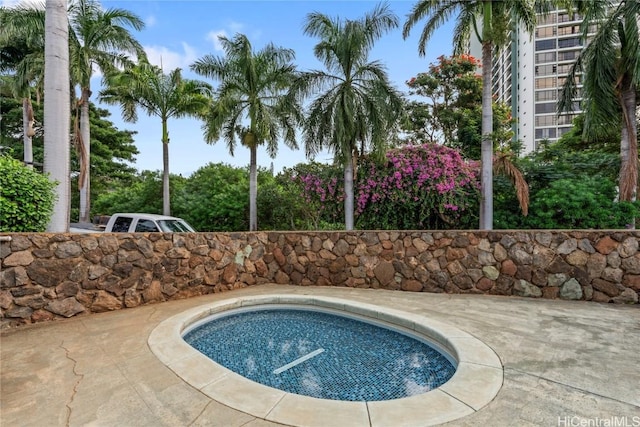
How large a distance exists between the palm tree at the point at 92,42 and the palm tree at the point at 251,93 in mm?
3735

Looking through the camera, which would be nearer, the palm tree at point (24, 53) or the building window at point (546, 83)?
the palm tree at point (24, 53)

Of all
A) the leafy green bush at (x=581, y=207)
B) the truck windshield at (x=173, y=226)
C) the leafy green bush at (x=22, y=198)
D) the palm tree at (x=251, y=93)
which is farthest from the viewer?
the palm tree at (x=251, y=93)

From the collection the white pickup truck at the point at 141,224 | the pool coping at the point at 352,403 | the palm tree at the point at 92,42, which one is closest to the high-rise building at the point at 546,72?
the palm tree at the point at 92,42

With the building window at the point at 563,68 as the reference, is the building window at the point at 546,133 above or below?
below

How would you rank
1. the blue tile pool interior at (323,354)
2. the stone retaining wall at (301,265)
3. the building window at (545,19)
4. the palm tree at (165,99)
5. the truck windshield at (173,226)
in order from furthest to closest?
the palm tree at (165,99)
the building window at (545,19)
the truck windshield at (173,226)
the stone retaining wall at (301,265)
the blue tile pool interior at (323,354)

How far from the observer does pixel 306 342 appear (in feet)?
13.6

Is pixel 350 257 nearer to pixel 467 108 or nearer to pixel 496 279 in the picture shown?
pixel 496 279

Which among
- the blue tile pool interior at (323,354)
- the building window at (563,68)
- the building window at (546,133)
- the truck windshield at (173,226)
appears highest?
the building window at (563,68)

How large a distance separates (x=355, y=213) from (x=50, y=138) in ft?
26.3

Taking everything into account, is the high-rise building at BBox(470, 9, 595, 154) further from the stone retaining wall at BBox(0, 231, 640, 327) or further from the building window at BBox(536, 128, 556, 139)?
the stone retaining wall at BBox(0, 231, 640, 327)

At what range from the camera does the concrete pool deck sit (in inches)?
82.3

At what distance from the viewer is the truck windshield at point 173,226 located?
747 cm

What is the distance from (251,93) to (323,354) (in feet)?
35.8

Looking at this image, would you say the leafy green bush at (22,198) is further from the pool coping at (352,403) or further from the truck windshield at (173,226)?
the truck windshield at (173,226)
